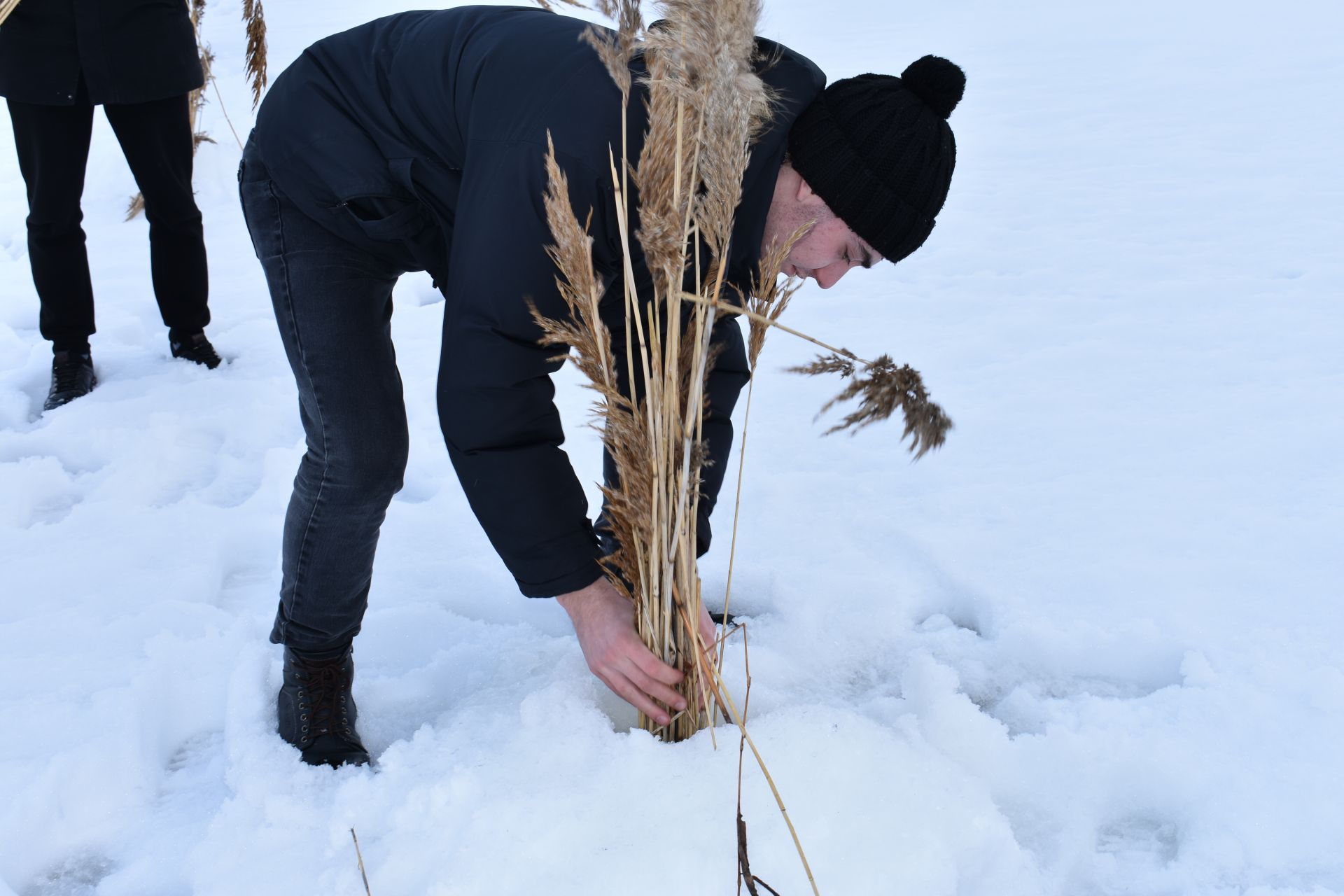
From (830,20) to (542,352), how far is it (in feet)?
22.5

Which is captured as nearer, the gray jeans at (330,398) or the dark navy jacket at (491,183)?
the dark navy jacket at (491,183)

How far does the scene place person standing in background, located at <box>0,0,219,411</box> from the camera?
7.75 ft

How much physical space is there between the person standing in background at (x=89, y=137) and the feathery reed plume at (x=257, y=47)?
225mm

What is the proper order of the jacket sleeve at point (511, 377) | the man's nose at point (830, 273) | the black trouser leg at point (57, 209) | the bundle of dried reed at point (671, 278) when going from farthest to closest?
1. the black trouser leg at point (57, 209)
2. the man's nose at point (830, 273)
3. the jacket sleeve at point (511, 377)
4. the bundle of dried reed at point (671, 278)

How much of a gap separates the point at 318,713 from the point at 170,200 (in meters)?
1.73

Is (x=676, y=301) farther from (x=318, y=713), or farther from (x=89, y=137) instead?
(x=89, y=137)

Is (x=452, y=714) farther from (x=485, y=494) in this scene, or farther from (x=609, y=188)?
(x=609, y=188)

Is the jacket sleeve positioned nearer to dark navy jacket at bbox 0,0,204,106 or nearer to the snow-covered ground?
the snow-covered ground

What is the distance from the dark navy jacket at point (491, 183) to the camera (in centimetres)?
109

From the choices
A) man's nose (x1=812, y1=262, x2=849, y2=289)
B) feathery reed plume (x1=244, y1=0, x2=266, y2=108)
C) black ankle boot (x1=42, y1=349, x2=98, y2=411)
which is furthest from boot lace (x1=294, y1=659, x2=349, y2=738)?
feathery reed plume (x1=244, y1=0, x2=266, y2=108)

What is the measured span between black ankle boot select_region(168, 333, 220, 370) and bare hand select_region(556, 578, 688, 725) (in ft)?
A: 6.49

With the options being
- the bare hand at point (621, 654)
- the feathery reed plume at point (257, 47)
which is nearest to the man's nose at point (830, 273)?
the bare hand at point (621, 654)

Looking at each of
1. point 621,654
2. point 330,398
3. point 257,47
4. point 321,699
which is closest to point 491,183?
point 330,398

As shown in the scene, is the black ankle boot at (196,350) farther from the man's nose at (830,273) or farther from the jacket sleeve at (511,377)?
the man's nose at (830,273)
